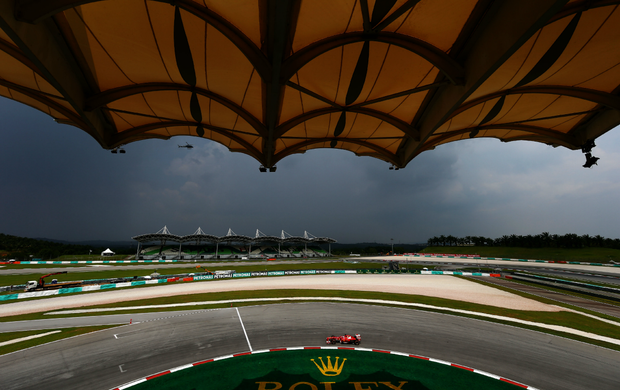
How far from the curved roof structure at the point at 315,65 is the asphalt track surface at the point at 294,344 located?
1155 cm

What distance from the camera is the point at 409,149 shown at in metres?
16.6

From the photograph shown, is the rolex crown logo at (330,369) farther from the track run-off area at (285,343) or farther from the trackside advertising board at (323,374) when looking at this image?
the track run-off area at (285,343)

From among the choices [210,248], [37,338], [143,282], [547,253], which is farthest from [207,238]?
[547,253]

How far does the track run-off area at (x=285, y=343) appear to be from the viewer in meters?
9.87

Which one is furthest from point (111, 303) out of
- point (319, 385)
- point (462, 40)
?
point (462, 40)

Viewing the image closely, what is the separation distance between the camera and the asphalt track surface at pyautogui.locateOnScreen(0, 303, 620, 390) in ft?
32.1

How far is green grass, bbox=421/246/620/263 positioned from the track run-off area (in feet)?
244

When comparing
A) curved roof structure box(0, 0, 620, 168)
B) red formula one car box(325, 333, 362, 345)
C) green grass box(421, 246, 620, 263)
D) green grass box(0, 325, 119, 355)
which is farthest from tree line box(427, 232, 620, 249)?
green grass box(0, 325, 119, 355)

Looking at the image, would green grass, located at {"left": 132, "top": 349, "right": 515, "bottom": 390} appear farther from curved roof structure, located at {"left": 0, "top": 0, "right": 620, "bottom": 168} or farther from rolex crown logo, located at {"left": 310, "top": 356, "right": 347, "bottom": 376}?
curved roof structure, located at {"left": 0, "top": 0, "right": 620, "bottom": 168}

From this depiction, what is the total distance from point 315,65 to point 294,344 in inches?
555

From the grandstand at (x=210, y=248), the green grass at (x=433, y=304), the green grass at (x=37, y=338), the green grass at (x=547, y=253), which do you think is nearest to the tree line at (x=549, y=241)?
the green grass at (x=547, y=253)

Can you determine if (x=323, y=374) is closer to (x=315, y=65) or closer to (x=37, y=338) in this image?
(x=315, y=65)

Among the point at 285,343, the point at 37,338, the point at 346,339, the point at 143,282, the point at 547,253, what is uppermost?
the point at 346,339

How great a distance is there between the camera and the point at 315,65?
10.5 m
